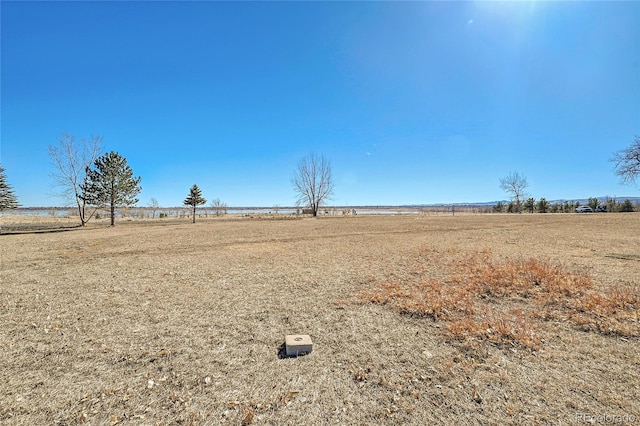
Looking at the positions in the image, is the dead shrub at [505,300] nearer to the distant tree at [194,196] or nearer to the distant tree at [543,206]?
the distant tree at [194,196]

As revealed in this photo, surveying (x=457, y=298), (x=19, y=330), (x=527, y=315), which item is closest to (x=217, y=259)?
(x=19, y=330)

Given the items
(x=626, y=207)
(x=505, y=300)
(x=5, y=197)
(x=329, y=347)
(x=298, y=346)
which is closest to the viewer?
(x=298, y=346)

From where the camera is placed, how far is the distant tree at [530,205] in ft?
171

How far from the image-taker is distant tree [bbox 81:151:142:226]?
26469 millimetres

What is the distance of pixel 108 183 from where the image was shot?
26.9m

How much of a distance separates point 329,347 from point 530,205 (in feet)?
214

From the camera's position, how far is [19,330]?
4.33m

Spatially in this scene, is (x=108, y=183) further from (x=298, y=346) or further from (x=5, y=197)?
(x=298, y=346)

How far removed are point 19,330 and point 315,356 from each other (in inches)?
199

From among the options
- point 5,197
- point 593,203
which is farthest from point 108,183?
point 593,203

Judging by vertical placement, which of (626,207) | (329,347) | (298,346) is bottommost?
(329,347)

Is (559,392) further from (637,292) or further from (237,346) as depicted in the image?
(637,292)

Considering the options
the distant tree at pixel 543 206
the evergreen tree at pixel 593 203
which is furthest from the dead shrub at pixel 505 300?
the evergreen tree at pixel 593 203

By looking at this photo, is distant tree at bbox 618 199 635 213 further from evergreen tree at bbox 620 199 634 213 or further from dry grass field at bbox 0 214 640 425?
dry grass field at bbox 0 214 640 425
